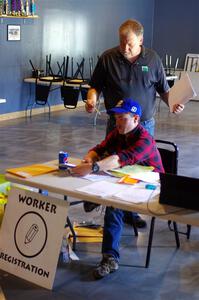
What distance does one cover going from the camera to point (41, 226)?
10.0 ft

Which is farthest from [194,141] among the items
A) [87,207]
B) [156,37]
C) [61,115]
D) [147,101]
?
[156,37]

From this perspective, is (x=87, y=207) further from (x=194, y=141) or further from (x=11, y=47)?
(x=11, y=47)

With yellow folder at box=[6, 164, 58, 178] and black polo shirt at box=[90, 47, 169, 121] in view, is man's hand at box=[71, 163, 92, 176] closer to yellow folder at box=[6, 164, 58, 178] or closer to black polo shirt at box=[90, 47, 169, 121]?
yellow folder at box=[6, 164, 58, 178]

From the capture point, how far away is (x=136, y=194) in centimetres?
272

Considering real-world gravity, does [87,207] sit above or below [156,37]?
below

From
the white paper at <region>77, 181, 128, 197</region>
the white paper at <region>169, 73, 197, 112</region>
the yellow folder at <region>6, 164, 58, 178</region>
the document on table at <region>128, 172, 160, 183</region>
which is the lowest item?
the yellow folder at <region>6, 164, 58, 178</region>

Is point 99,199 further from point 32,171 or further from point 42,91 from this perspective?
point 42,91

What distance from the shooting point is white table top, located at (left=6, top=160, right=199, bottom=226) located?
245 cm

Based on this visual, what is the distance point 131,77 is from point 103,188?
120cm

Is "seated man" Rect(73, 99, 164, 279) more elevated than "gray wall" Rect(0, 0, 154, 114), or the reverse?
"gray wall" Rect(0, 0, 154, 114)

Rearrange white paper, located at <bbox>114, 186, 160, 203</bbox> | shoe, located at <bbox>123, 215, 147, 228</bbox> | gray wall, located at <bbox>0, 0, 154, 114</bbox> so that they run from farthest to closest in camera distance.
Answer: gray wall, located at <bbox>0, 0, 154, 114</bbox>
shoe, located at <bbox>123, 215, 147, 228</bbox>
white paper, located at <bbox>114, 186, 160, 203</bbox>

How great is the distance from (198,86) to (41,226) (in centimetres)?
1013

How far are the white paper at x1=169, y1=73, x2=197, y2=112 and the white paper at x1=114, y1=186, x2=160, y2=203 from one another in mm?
931

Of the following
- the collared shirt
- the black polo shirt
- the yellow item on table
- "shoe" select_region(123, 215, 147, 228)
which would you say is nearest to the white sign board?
the collared shirt
